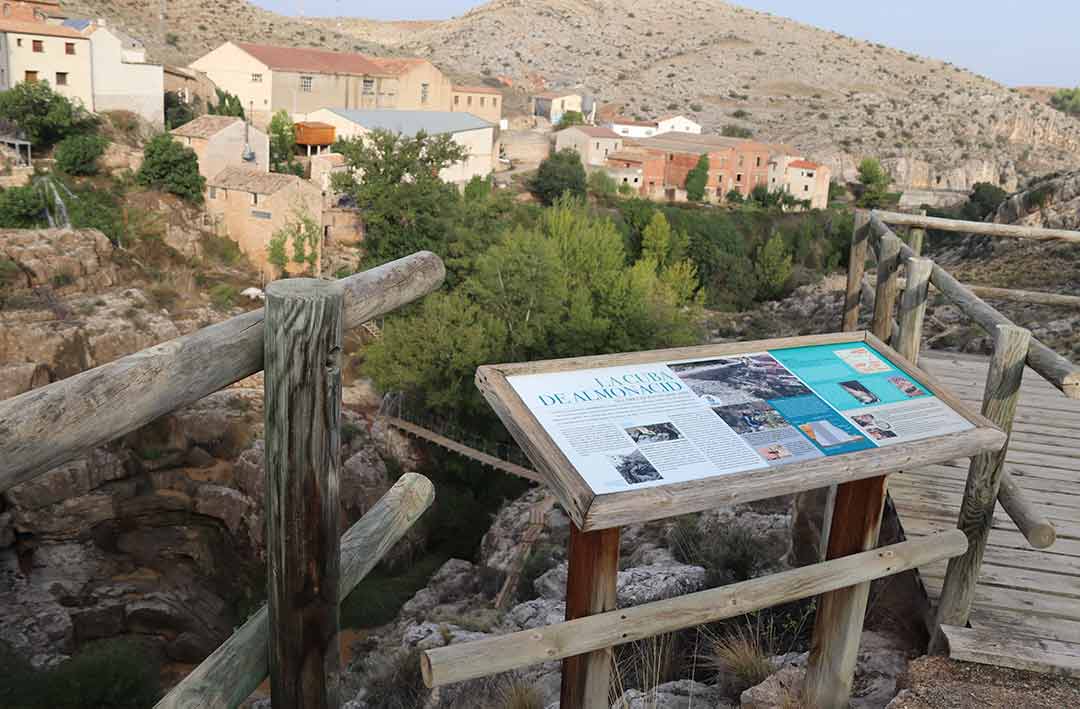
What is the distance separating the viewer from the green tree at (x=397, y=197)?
29.2 m

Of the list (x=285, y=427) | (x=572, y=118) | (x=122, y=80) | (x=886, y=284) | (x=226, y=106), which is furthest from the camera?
(x=572, y=118)

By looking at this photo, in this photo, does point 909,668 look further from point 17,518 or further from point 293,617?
point 17,518

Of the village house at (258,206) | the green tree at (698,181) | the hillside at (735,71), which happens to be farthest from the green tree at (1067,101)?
the village house at (258,206)

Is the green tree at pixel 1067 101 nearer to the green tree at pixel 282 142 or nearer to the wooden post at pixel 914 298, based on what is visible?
the green tree at pixel 282 142

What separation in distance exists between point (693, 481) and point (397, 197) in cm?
2752

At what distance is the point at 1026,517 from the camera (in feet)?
11.4

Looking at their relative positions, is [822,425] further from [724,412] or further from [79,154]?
[79,154]

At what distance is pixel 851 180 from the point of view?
64.4 m

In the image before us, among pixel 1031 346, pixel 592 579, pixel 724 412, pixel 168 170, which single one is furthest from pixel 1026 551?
pixel 168 170

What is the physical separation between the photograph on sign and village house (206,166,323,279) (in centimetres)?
2740

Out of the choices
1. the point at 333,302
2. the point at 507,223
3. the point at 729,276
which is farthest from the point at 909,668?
the point at 729,276

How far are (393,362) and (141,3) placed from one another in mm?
48642

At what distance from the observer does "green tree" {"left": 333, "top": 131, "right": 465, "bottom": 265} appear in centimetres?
2916

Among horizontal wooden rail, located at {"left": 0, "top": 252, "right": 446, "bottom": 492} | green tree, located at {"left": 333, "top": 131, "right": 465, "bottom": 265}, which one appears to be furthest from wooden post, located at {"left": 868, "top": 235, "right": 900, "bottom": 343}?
green tree, located at {"left": 333, "top": 131, "right": 465, "bottom": 265}
